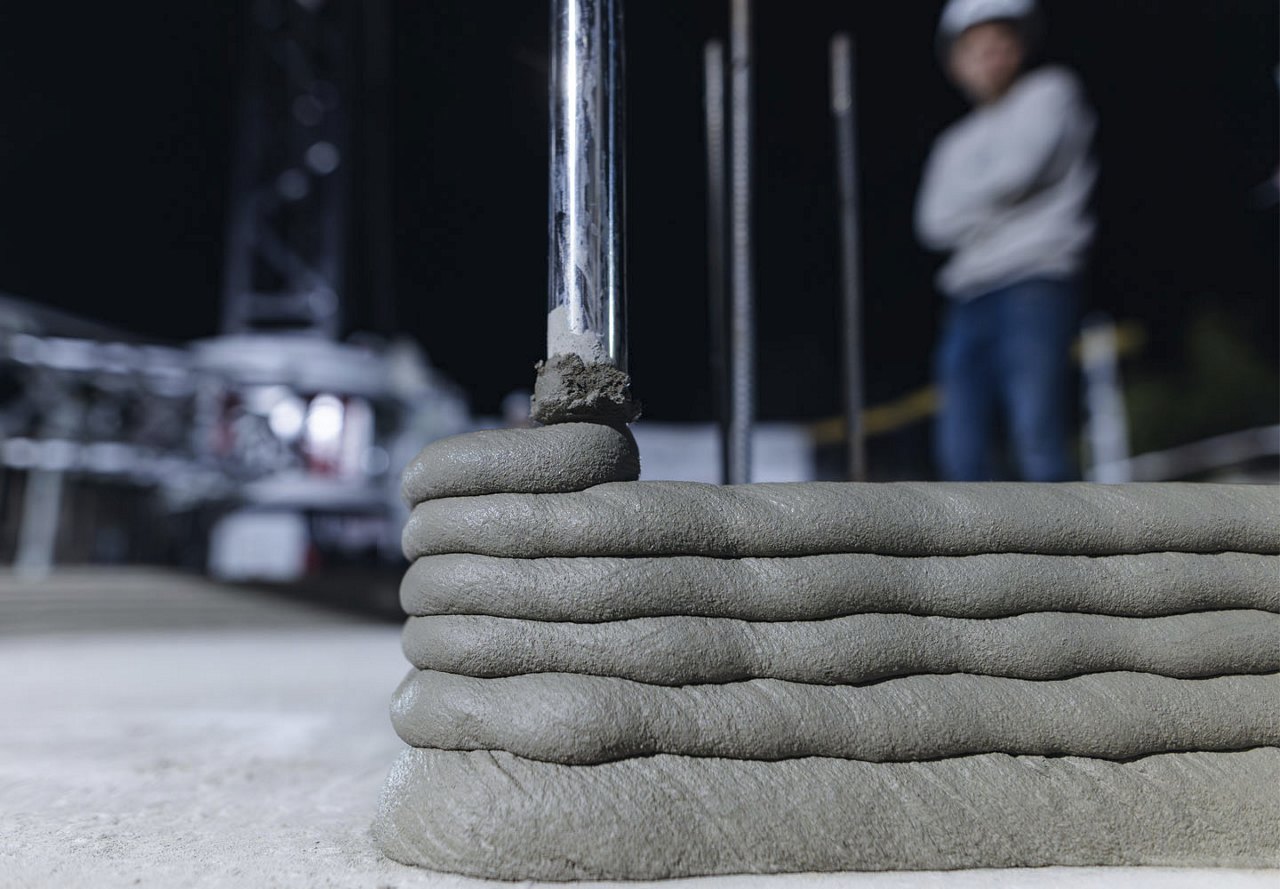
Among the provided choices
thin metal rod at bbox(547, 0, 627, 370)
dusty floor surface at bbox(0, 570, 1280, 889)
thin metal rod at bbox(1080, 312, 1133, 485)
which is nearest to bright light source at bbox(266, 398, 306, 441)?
dusty floor surface at bbox(0, 570, 1280, 889)

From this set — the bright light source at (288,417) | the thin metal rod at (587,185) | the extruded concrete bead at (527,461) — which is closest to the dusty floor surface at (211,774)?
the extruded concrete bead at (527,461)

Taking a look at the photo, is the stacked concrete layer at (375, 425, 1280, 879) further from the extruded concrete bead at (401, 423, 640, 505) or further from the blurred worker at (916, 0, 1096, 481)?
the blurred worker at (916, 0, 1096, 481)

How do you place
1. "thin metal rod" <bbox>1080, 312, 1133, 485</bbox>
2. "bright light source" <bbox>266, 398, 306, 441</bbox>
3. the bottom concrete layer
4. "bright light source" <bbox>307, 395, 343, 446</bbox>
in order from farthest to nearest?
"thin metal rod" <bbox>1080, 312, 1133, 485</bbox> → "bright light source" <bbox>307, 395, 343, 446</bbox> → "bright light source" <bbox>266, 398, 306, 441</bbox> → the bottom concrete layer

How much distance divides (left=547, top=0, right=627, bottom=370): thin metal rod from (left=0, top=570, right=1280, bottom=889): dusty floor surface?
2.21 feet


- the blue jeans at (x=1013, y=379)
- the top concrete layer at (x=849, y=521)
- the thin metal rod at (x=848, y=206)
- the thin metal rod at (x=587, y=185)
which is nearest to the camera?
the top concrete layer at (x=849, y=521)

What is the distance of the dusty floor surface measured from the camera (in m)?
0.89

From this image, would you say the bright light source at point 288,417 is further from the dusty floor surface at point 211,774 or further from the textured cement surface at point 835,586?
the textured cement surface at point 835,586

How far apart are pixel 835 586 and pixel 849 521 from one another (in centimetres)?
8

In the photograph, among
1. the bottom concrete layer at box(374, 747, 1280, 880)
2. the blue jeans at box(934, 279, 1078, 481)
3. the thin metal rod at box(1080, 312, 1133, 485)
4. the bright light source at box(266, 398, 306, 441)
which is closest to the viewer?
the bottom concrete layer at box(374, 747, 1280, 880)

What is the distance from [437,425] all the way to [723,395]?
1197 centimetres

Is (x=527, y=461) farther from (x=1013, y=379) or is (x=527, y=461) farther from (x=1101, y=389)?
(x=1101, y=389)

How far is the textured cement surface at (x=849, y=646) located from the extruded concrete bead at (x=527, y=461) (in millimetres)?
161

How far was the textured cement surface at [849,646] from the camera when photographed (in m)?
0.92

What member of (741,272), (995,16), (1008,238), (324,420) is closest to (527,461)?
(741,272)
